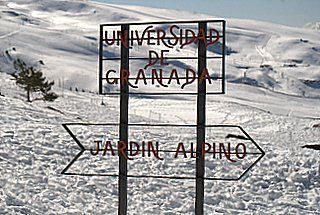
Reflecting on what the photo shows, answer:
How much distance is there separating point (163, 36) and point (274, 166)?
6.08 m

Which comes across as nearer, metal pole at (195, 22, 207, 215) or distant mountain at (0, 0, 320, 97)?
metal pole at (195, 22, 207, 215)

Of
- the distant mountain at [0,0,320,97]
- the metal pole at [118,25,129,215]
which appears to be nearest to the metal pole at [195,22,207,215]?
the metal pole at [118,25,129,215]

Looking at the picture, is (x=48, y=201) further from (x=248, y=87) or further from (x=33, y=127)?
(x=248, y=87)

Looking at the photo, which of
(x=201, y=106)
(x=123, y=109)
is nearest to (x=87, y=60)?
(x=123, y=109)

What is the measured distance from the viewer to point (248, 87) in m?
121

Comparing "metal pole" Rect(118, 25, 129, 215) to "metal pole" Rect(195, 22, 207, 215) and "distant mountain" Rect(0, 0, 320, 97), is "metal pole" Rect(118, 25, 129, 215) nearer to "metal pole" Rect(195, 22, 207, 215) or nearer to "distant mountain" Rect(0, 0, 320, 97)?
"metal pole" Rect(195, 22, 207, 215)

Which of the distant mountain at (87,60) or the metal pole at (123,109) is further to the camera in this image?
the distant mountain at (87,60)

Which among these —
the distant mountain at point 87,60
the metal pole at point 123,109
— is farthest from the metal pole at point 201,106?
the distant mountain at point 87,60

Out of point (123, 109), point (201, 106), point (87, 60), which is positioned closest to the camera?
point (201, 106)

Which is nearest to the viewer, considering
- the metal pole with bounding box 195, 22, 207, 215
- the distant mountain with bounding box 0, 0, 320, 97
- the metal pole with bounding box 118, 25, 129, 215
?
the metal pole with bounding box 195, 22, 207, 215

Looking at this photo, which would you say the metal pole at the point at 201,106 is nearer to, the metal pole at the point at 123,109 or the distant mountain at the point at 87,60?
the metal pole at the point at 123,109

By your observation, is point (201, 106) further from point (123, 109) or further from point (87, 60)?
point (87, 60)

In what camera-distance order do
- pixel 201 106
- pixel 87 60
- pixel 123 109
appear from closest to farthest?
pixel 201 106 → pixel 123 109 → pixel 87 60

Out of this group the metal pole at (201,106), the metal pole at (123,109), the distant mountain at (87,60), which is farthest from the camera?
the distant mountain at (87,60)
